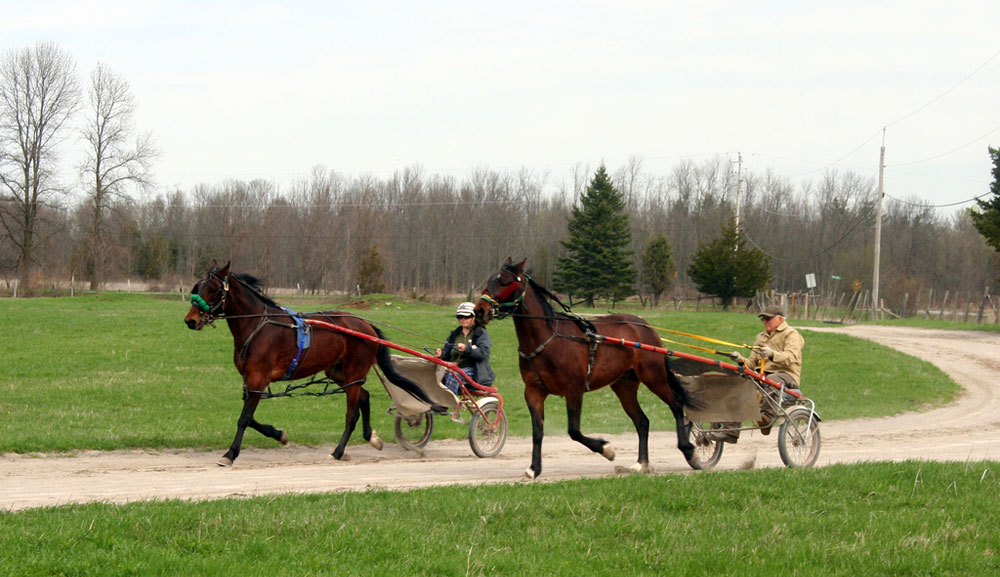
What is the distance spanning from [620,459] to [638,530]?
542cm

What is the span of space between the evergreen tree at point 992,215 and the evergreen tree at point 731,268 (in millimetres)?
15836

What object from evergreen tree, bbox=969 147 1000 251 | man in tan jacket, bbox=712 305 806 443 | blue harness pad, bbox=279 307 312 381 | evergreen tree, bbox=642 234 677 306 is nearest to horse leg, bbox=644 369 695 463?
man in tan jacket, bbox=712 305 806 443

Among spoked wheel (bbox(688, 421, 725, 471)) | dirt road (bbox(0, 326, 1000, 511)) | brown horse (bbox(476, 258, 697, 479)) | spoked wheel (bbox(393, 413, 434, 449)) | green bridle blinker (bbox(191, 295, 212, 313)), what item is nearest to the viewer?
dirt road (bbox(0, 326, 1000, 511))

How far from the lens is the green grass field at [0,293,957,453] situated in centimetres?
1277

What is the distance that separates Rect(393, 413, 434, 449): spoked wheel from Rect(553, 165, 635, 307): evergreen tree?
4569 cm

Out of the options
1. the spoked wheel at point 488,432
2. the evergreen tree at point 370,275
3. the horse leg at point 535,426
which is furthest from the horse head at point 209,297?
the evergreen tree at point 370,275

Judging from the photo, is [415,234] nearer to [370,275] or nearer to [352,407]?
[370,275]

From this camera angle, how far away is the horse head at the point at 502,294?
9508mm

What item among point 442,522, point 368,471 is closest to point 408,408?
point 368,471

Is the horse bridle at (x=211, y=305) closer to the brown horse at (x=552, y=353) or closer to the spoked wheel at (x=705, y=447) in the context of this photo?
the brown horse at (x=552, y=353)

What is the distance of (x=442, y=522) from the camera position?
673 centimetres

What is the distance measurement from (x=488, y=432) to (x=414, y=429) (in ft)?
3.74

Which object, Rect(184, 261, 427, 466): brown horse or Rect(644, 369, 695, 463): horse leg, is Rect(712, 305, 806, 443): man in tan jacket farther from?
Rect(184, 261, 427, 466): brown horse

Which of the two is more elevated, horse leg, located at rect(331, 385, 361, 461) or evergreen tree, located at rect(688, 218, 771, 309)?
evergreen tree, located at rect(688, 218, 771, 309)
